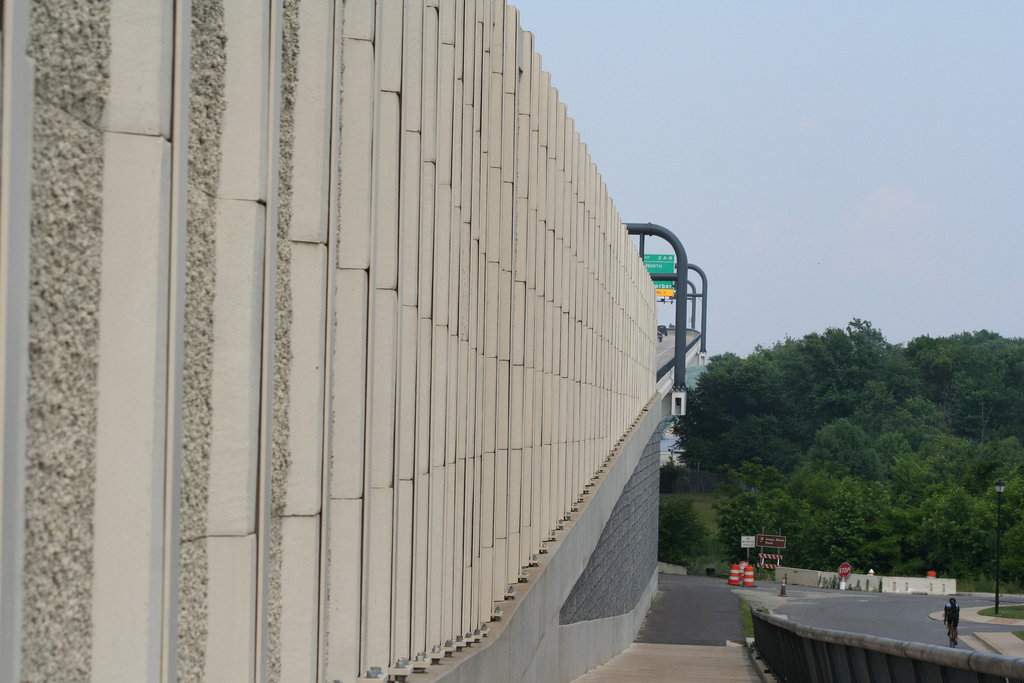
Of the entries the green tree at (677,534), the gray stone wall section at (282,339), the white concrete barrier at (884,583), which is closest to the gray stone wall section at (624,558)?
the gray stone wall section at (282,339)

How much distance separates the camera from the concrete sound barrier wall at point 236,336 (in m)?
2.97

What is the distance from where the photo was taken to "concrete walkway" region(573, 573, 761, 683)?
1859 centimetres

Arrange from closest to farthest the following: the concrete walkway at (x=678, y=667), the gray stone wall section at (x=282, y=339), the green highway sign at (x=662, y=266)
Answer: the gray stone wall section at (x=282, y=339) < the concrete walkway at (x=678, y=667) < the green highway sign at (x=662, y=266)

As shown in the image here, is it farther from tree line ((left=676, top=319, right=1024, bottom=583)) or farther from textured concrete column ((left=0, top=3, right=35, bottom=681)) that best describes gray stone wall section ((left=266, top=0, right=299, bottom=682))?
tree line ((left=676, top=319, right=1024, bottom=583))

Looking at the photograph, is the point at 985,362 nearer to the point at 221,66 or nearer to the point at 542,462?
the point at 542,462

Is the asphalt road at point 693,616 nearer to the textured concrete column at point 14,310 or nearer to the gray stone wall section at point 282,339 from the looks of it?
the gray stone wall section at point 282,339

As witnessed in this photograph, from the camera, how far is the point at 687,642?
116 ft

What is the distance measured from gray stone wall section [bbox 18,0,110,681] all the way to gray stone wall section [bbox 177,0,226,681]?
0.66 meters

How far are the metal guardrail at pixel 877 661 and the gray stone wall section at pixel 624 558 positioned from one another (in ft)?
12.8

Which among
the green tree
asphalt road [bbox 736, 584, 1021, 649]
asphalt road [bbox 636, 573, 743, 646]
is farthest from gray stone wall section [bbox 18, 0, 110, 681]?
the green tree

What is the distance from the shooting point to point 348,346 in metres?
5.95

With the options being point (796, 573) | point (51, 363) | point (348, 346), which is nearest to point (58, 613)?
point (51, 363)

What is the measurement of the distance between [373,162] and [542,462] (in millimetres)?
10080

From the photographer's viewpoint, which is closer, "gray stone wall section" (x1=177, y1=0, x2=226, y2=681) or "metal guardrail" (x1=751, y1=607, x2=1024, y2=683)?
"gray stone wall section" (x1=177, y1=0, x2=226, y2=681)
